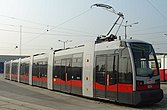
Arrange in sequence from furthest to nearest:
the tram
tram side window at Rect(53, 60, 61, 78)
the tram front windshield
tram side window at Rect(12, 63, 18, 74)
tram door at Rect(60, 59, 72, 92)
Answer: tram side window at Rect(12, 63, 18, 74), tram side window at Rect(53, 60, 61, 78), tram door at Rect(60, 59, 72, 92), the tram front windshield, the tram

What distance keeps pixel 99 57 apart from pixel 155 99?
3.84 metres

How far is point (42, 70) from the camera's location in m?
25.3

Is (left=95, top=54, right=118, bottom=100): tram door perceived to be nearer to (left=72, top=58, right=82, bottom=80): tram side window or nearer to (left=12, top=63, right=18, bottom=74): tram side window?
(left=72, top=58, right=82, bottom=80): tram side window

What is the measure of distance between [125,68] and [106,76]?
4.73ft

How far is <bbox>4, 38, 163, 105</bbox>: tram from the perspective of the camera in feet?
43.0

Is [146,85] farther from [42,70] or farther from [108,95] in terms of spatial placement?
[42,70]

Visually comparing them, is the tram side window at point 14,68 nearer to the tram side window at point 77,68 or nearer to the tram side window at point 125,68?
the tram side window at point 77,68

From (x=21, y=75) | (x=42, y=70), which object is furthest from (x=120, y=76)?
(x=21, y=75)

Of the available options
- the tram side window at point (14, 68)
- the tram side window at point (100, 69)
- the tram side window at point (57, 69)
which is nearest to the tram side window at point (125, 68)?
the tram side window at point (100, 69)

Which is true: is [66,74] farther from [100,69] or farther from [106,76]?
[106,76]

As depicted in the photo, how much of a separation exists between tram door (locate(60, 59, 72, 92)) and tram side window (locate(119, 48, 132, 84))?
602 cm

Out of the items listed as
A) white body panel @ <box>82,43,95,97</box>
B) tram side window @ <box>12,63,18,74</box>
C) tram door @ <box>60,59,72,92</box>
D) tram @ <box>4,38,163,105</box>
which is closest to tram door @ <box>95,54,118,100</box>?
tram @ <box>4,38,163,105</box>

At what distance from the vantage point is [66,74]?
1953cm

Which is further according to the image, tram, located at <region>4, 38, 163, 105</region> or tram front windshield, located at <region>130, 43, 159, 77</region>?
tram front windshield, located at <region>130, 43, 159, 77</region>
